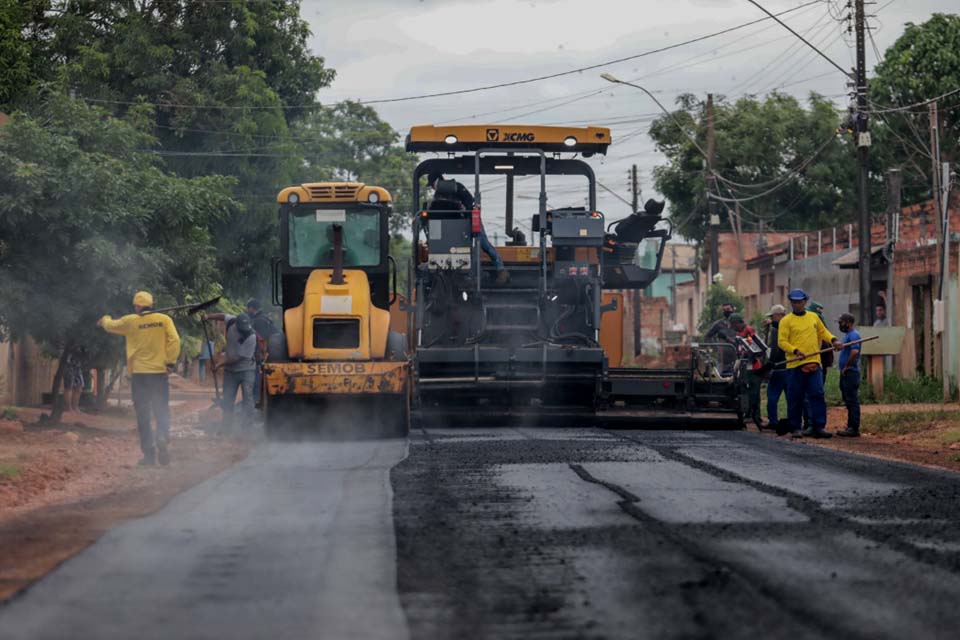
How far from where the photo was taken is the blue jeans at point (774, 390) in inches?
723

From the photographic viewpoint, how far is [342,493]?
33.4 feet

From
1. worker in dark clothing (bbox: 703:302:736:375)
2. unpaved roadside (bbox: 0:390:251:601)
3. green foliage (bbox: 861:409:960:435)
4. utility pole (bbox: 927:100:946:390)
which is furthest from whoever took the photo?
utility pole (bbox: 927:100:946:390)

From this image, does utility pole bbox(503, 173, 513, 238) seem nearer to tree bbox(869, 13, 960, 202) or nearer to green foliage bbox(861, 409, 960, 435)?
green foliage bbox(861, 409, 960, 435)

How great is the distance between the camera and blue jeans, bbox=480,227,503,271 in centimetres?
1798

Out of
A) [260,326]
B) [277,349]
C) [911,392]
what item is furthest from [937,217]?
[277,349]

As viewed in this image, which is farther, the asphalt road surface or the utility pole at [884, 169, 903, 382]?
the utility pole at [884, 169, 903, 382]

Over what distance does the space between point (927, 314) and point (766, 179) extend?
89.5 feet

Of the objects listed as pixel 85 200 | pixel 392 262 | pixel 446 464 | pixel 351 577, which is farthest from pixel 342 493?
pixel 85 200

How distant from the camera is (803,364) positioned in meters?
17.1

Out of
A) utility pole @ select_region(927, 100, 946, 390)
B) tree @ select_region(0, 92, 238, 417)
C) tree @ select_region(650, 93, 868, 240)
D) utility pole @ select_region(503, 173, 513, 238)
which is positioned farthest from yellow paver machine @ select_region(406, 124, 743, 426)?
tree @ select_region(650, 93, 868, 240)

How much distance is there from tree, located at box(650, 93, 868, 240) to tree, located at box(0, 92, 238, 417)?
36660mm

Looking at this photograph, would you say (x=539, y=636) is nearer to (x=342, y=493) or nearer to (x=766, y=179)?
(x=342, y=493)

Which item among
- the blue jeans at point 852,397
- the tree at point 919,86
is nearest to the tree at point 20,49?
the blue jeans at point 852,397

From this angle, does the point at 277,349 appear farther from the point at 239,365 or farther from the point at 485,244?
the point at 485,244
